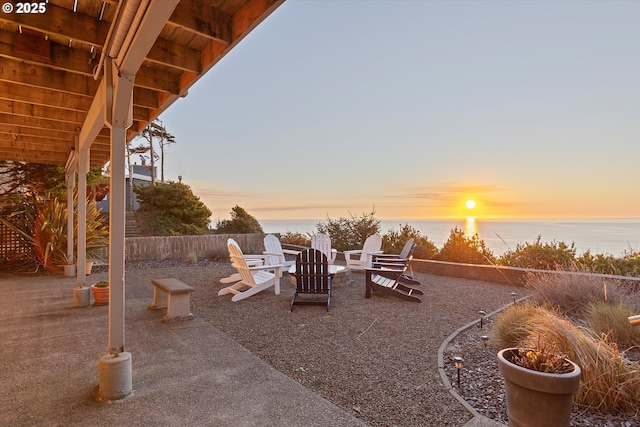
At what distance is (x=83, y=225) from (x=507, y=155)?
1074cm

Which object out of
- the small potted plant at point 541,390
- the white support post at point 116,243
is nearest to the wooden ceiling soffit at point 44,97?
the white support post at point 116,243

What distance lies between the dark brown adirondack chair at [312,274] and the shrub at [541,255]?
4804mm

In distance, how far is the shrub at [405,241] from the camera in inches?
355

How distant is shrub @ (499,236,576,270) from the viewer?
22.9ft

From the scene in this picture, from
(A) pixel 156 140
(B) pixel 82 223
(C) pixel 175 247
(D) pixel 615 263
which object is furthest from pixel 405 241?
(A) pixel 156 140

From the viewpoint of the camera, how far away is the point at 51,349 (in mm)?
3207

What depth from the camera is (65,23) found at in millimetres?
2473

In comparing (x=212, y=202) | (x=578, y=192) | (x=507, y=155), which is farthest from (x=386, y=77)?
(x=212, y=202)

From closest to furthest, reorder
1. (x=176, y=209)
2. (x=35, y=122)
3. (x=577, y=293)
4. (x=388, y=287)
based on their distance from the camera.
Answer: (x=577, y=293) < (x=35, y=122) < (x=388, y=287) < (x=176, y=209)

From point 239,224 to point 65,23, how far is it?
42.7ft

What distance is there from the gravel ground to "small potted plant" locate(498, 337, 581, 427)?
1.32 ft

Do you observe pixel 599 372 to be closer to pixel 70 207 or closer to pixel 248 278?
pixel 248 278

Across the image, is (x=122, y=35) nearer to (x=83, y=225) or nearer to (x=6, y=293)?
(x=83, y=225)

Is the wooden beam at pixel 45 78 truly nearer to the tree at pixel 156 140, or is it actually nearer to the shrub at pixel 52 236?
the shrub at pixel 52 236
